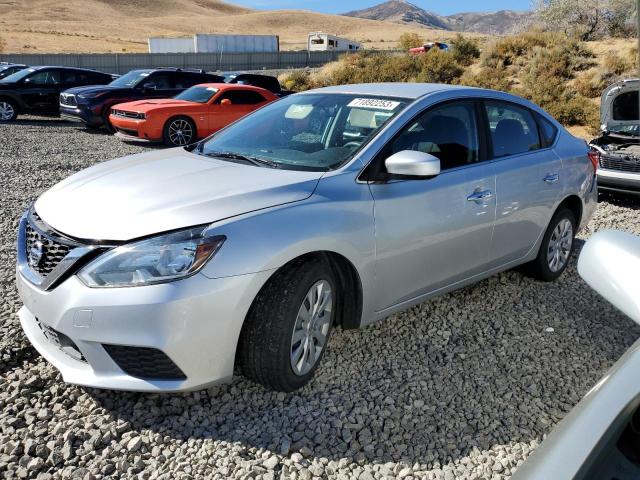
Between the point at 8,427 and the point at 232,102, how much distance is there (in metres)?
11.3

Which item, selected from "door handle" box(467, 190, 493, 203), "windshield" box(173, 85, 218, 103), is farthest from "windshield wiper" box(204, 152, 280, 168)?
"windshield" box(173, 85, 218, 103)

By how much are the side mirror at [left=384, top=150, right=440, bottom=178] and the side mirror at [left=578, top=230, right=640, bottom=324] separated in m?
1.52

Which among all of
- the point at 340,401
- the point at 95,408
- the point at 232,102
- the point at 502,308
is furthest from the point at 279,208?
the point at 232,102

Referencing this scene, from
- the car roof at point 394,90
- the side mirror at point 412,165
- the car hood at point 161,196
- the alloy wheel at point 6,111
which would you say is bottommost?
the alloy wheel at point 6,111

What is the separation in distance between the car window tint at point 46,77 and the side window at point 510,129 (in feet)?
49.1

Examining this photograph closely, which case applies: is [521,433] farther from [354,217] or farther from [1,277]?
[1,277]

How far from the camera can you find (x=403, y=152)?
338 cm

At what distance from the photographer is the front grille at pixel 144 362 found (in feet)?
8.87

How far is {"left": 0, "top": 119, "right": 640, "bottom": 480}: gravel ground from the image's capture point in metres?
2.71

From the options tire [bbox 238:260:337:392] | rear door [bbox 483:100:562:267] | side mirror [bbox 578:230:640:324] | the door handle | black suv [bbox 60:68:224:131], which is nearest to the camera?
side mirror [bbox 578:230:640:324]

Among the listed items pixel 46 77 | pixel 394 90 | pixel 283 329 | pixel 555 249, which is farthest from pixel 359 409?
pixel 46 77

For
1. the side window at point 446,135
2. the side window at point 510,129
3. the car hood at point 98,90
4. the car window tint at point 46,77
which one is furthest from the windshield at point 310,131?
the car window tint at point 46,77

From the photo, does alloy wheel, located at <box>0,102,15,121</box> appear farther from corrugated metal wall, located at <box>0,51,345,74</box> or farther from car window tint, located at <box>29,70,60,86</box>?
corrugated metal wall, located at <box>0,51,345,74</box>

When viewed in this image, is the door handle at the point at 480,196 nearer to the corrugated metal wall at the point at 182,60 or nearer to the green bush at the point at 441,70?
the green bush at the point at 441,70
